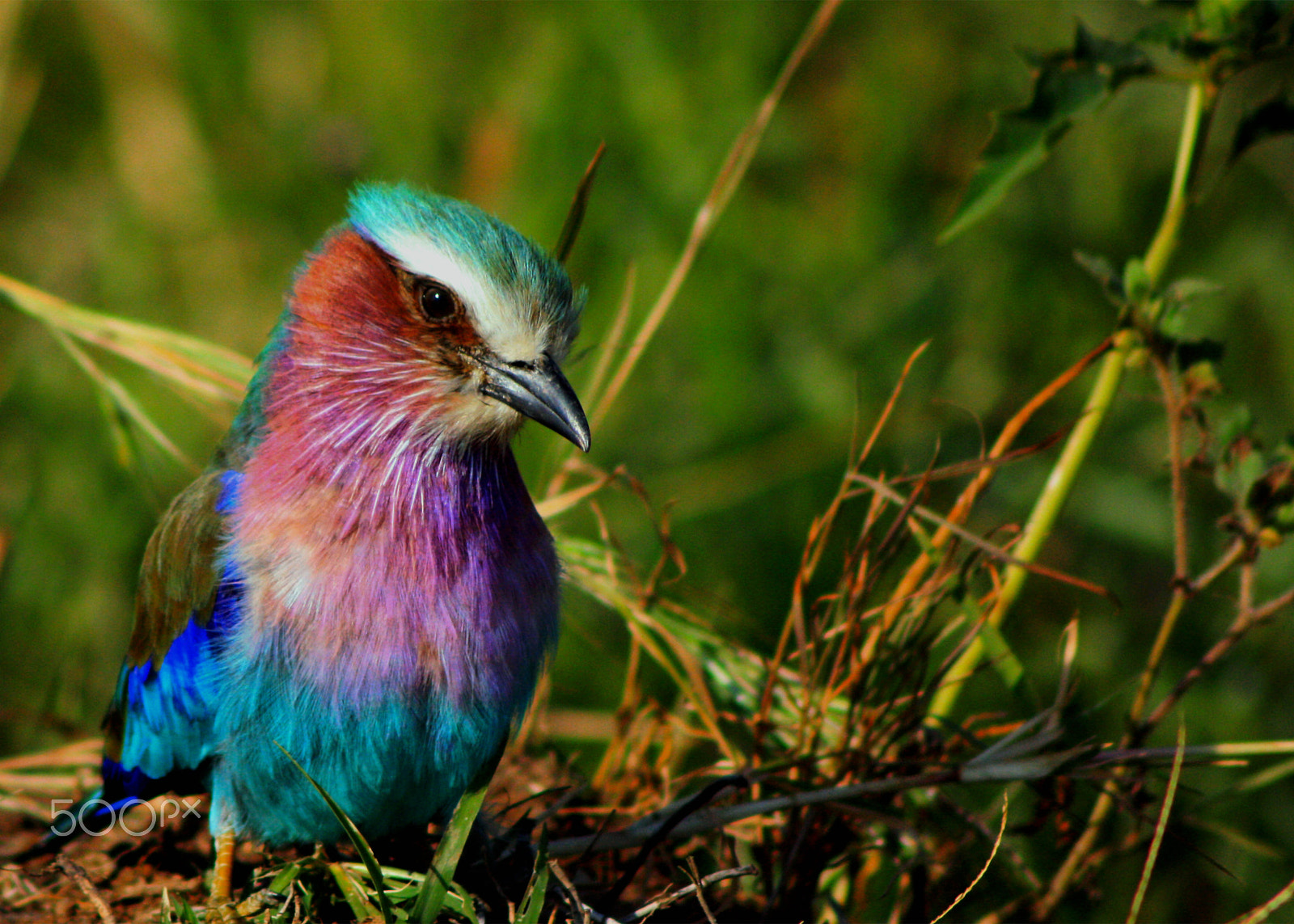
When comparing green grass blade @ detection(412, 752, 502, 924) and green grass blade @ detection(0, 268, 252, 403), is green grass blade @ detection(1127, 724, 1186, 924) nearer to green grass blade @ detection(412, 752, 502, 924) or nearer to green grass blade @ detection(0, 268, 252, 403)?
green grass blade @ detection(412, 752, 502, 924)

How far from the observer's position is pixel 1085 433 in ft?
9.38

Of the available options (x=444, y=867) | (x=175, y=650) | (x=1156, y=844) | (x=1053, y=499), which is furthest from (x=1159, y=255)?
(x=175, y=650)

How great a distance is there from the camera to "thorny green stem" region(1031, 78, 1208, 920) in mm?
2762

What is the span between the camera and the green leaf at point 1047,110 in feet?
8.99

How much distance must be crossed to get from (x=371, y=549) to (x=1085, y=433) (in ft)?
4.99

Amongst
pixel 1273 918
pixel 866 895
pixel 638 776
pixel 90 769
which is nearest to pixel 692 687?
pixel 638 776

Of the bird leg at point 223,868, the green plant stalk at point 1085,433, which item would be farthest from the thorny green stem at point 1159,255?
the bird leg at point 223,868

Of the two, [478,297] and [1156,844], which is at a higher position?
[478,297]

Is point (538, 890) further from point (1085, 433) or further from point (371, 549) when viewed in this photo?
point (1085, 433)

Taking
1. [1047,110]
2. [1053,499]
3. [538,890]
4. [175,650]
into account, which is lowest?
[538,890]

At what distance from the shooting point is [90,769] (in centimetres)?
351

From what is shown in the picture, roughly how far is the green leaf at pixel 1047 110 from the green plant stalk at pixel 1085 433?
0.58ft

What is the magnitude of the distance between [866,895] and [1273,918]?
1.79 m

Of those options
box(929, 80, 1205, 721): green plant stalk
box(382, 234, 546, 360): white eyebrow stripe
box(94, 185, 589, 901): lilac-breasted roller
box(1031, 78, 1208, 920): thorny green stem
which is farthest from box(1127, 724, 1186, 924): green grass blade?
box(382, 234, 546, 360): white eyebrow stripe
